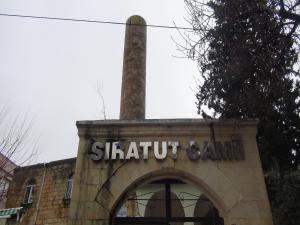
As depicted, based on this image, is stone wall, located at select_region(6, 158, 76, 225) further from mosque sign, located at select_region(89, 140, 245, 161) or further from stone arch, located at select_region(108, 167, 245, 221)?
stone arch, located at select_region(108, 167, 245, 221)

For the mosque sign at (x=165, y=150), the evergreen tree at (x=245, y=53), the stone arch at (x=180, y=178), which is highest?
the evergreen tree at (x=245, y=53)

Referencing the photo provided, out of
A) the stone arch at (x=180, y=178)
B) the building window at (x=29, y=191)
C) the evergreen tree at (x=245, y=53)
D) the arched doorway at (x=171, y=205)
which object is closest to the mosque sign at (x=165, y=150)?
the stone arch at (x=180, y=178)

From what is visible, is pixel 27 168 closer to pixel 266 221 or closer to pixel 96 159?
pixel 96 159

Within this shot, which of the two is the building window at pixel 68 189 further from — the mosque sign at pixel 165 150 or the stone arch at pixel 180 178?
the stone arch at pixel 180 178

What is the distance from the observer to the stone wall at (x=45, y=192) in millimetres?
18797

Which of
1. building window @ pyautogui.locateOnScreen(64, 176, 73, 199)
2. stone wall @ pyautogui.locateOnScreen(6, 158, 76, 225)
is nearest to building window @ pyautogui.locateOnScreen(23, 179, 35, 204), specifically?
stone wall @ pyautogui.locateOnScreen(6, 158, 76, 225)

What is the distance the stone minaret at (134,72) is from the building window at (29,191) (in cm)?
1328

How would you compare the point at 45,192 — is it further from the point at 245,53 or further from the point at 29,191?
the point at 245,53

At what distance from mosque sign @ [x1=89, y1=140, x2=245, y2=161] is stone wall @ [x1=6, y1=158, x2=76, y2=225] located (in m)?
12.9

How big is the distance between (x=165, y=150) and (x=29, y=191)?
16.5 metres

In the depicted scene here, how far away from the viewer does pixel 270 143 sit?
449 inches

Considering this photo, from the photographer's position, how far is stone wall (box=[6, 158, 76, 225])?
18797 mm

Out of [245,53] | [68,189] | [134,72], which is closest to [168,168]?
[245,53]

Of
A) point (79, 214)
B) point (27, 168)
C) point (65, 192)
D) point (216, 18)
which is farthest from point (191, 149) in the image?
point (27, 168)
